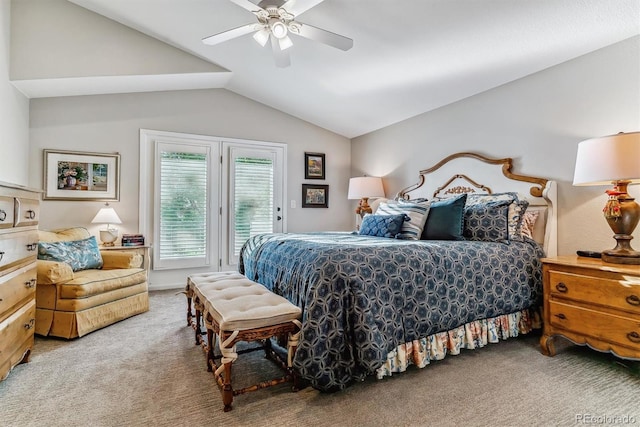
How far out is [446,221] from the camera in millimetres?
2752

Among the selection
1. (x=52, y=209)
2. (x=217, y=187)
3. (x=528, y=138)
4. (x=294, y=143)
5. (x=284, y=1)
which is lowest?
(x=52, y=209)

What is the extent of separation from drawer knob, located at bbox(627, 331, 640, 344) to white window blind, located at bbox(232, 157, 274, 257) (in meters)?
4.01

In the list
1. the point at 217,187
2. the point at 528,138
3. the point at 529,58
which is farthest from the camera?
the point at 217,187

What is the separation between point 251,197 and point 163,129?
147 cm

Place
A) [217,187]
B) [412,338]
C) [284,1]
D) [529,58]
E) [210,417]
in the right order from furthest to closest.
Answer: [217,187] < [529,58] < [284,1] < [412,338] < [210,417]

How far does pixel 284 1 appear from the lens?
2154 mm

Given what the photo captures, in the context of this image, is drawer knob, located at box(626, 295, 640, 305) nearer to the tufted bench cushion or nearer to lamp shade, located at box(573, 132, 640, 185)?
lamp shade, located at box(573, 132, 640, 185)

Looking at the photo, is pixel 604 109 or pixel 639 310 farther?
pixel 604 109

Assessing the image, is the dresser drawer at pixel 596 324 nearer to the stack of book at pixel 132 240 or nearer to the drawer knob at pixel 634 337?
the drawer knob at pixel 634 337

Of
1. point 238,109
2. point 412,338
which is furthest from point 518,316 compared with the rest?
A: point 238,109

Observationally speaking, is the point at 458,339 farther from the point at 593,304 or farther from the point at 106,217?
the point at 106,217

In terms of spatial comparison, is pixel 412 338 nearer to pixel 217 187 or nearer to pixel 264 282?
pixel 264 282

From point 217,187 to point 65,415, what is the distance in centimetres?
328

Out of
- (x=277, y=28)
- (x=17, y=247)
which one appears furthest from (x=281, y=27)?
(x=17, y=247)
